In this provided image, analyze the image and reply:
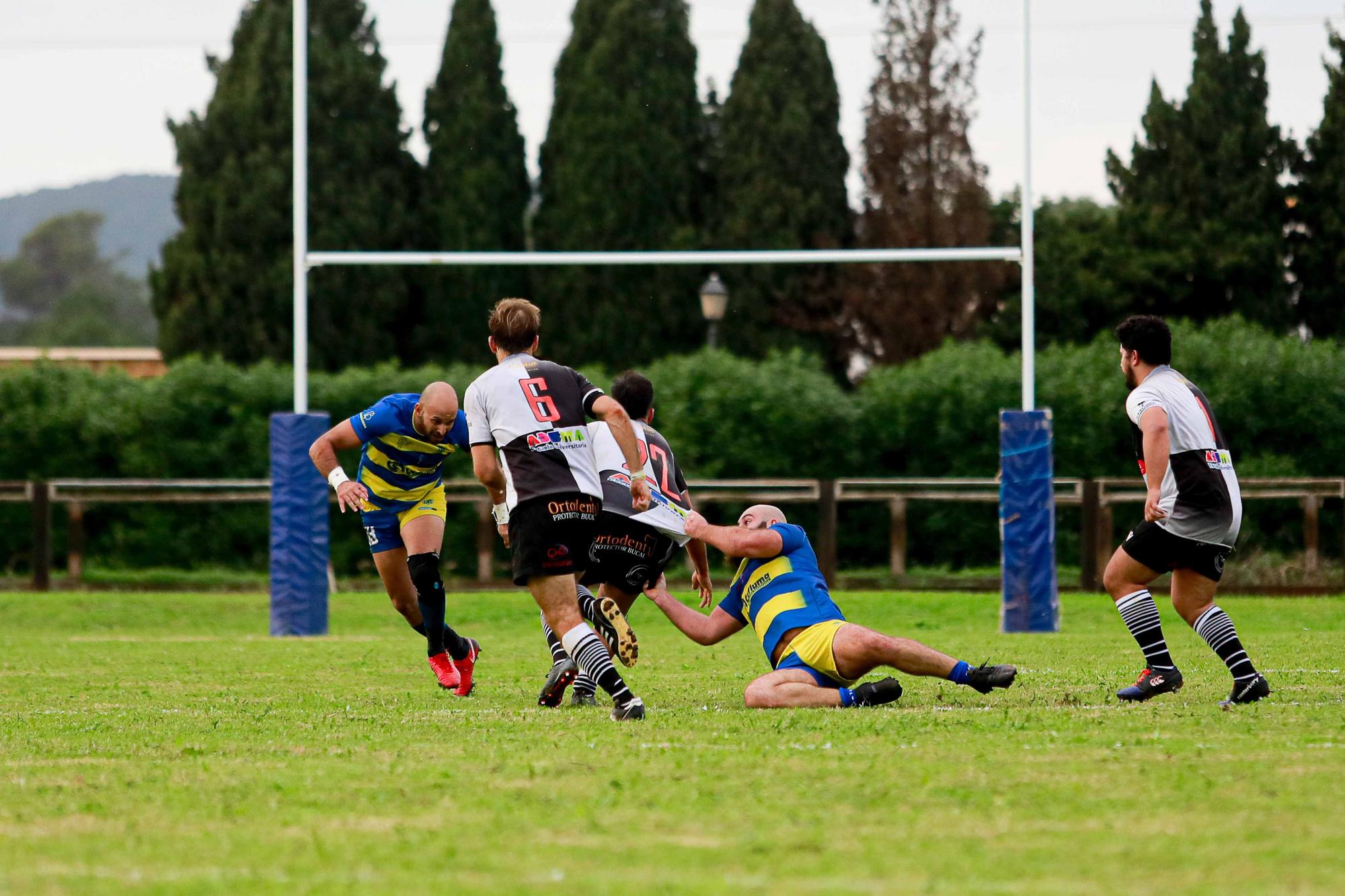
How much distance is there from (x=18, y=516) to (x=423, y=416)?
16815 mm

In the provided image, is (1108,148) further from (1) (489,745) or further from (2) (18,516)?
(1) (489,745)

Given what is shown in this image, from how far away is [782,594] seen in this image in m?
7.79

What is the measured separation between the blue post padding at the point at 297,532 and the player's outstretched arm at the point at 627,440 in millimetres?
8646

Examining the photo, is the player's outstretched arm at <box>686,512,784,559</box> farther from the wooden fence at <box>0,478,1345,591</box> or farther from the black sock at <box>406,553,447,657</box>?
the wooden fence at <box>0,478,1345,591</box>

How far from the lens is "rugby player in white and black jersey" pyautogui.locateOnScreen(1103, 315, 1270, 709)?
7.78 metres

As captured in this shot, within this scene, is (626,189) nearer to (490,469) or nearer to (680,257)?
(680,257)

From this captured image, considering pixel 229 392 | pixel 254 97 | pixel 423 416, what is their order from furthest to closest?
pixel 254 97, pixel 229 392, pixel 423 416

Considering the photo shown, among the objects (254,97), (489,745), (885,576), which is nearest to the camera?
(489,745)

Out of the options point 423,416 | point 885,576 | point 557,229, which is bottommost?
point 885,576

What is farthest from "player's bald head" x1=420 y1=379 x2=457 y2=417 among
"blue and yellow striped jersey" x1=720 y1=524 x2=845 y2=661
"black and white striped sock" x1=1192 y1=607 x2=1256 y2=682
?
"black and white striped sock" x1=1192 y1=607 x2=1256 y2=682

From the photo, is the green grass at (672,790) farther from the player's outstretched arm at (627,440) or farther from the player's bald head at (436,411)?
the player's bald head at (436,411)

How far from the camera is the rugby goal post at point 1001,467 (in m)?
15.5

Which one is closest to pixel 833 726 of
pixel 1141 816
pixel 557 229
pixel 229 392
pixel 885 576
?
pixel 1141 816

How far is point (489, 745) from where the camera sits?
6.51 metres
